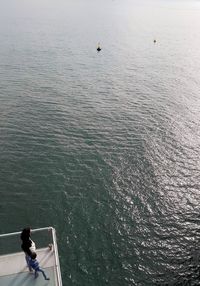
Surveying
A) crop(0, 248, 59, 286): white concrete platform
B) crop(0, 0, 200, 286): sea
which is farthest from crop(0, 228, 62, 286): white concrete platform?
crop(0, 0, 200, 286): sea

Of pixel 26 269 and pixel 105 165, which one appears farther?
pixel 105 165

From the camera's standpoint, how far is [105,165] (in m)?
41.9

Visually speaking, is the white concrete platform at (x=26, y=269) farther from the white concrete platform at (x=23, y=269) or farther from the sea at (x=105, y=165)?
the sea at (x=105, y=165)

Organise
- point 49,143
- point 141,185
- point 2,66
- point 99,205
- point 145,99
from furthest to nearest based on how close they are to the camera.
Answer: point 2,66
point 145,99
point 49,143
point 141,185
point 99,205

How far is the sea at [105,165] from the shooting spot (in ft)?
94.3

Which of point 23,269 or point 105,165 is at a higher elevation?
point 105,165

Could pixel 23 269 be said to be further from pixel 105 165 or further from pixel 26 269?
pixel 105 165

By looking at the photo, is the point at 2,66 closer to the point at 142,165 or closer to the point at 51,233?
the point at 142,165

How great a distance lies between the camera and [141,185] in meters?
38.1

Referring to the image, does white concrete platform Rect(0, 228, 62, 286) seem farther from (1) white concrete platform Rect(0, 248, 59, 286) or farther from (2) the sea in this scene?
(2) the sea

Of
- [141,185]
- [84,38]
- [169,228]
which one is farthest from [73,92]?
[84,38]

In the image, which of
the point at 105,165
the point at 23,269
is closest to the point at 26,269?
the point at 23,269

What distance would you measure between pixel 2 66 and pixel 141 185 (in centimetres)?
5768

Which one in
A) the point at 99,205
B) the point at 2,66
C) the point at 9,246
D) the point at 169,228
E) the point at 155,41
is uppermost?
the point at 155,41
